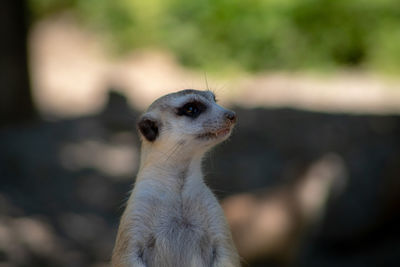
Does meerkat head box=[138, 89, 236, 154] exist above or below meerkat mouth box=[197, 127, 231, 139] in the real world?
above

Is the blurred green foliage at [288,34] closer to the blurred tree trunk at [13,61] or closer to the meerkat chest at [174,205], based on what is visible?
the blurred tree trunk at [13,61]

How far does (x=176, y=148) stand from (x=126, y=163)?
4.67 meters

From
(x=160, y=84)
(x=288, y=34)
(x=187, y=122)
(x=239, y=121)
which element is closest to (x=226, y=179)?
(x=239, y=121)

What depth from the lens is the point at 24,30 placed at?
8.30 meters

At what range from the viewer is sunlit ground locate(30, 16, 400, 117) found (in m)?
9.80

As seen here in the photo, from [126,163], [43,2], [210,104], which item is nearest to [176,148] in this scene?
[210,104]

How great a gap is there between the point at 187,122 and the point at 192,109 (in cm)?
6

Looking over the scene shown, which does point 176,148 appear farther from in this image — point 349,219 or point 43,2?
point 43,2

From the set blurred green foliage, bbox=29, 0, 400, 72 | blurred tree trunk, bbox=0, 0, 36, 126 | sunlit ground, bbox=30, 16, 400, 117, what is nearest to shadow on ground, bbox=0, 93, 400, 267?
blurred tree trunk, bbox=0, 0, 36, 126

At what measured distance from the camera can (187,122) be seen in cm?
267

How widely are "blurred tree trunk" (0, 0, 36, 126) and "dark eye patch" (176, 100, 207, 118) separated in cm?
598

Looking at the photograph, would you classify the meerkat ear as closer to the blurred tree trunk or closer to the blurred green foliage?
the blurred tree trunk

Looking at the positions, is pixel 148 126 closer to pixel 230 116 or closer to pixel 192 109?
pixel 192 109

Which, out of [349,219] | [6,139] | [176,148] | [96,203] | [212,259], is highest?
[176,148]
